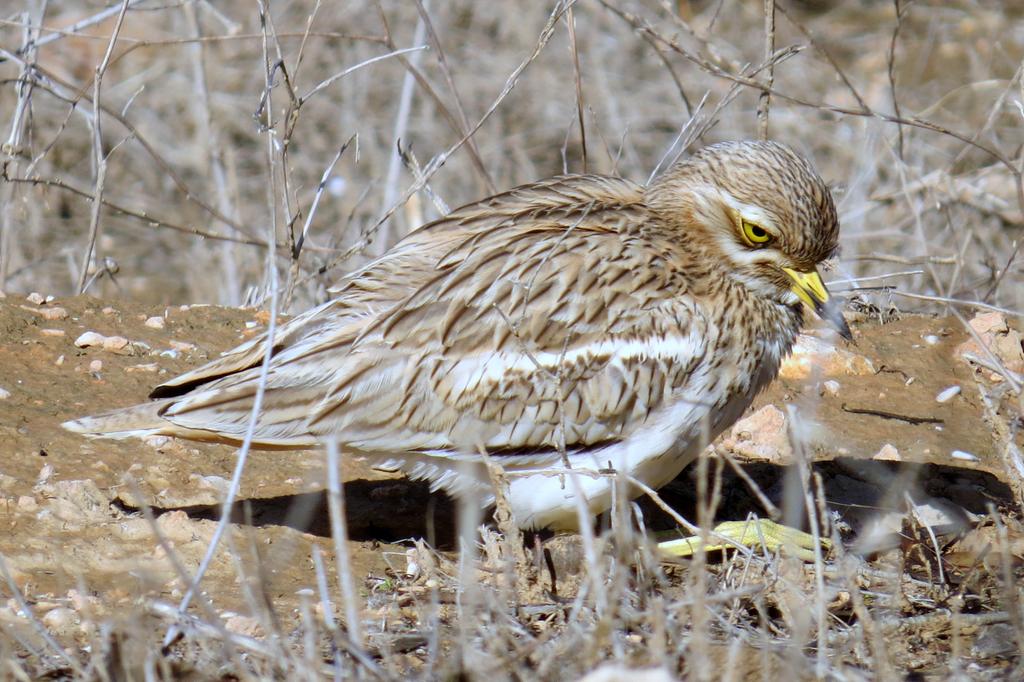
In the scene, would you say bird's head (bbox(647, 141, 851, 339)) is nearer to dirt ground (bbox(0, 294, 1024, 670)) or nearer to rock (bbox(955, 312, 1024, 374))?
dirt ground (bbox(0, 294, 1024, 670))

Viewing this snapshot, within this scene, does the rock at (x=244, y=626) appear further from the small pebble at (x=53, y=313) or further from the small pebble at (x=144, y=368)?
the small pebble at (x=53, y=313)

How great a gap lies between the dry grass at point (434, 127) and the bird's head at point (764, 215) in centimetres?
82

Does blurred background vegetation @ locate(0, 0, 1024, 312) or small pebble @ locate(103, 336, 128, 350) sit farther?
blurred background vegetation @ locate(0, 0, 1024, 312)

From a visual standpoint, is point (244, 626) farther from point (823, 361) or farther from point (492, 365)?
point (823, 361)

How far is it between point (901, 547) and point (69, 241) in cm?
657

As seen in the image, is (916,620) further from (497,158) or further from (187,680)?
(497,158)

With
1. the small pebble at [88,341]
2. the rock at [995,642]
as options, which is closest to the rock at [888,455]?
the rock at [995,642]

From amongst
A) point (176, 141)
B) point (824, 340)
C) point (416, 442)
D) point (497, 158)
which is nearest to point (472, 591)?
point (416, 442)

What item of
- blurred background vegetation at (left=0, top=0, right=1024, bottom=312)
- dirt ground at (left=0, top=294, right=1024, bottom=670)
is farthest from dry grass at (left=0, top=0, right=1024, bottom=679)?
dirt ground at (left=0, top=294, right=1024, bottom=670)

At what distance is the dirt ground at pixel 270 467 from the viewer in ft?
13.1

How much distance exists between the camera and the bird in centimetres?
416

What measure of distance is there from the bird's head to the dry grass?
2.70ft

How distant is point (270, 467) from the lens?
476cm

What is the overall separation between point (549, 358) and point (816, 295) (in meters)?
0.86
